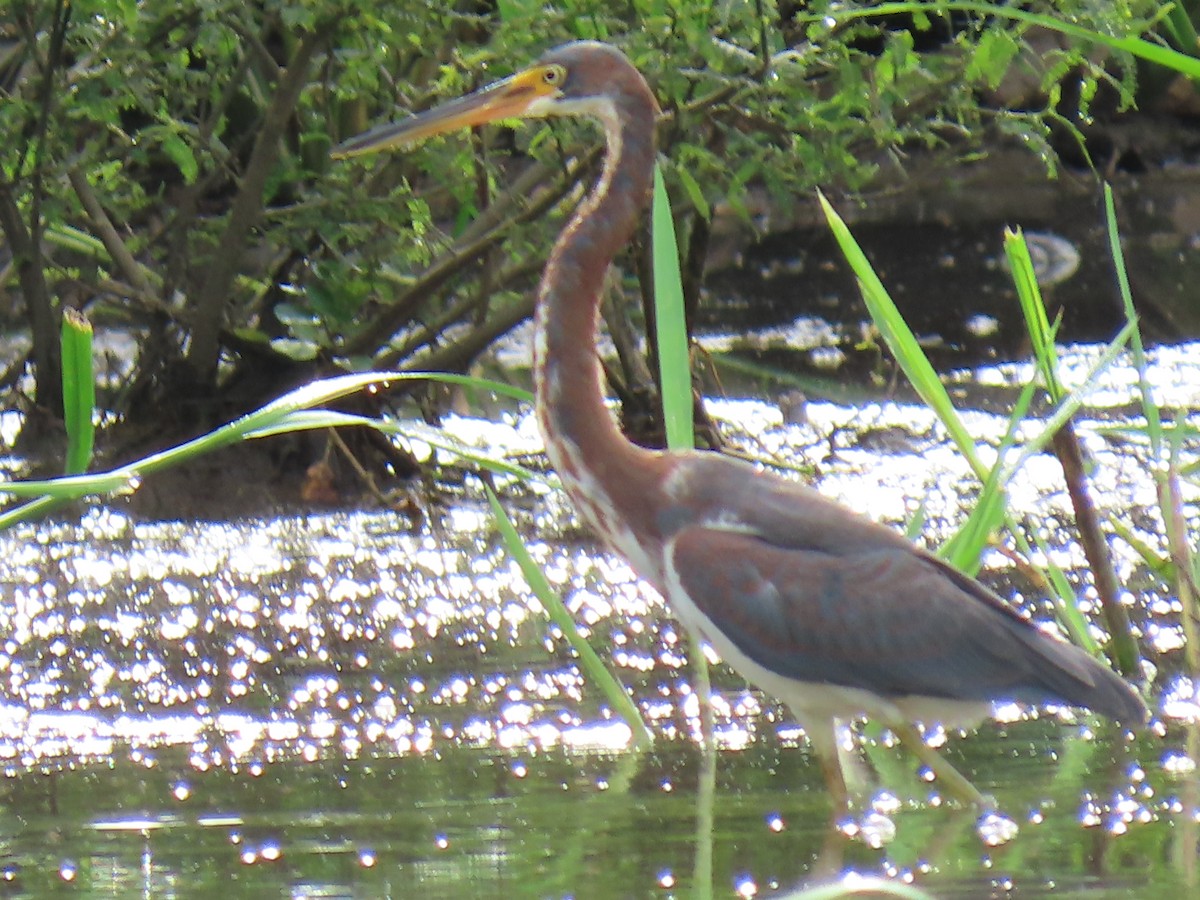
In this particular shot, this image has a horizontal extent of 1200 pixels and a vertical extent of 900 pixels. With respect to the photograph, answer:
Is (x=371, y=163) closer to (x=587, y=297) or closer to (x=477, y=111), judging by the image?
(x=477, y=111)

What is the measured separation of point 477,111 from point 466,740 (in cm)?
154

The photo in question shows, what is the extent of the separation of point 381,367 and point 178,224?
83cm

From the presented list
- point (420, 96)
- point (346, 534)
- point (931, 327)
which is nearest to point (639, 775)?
point (346, 534)

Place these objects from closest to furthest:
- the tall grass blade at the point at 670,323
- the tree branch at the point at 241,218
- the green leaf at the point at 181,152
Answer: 1. the tall grass blade at the point at 670,323
2. the green leaf at the point at 181,152
3. the tree branch at the point at 241,218

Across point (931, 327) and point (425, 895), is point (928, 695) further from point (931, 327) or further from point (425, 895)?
point (931, 327)

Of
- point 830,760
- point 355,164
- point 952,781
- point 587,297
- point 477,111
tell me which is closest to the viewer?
point 952,781

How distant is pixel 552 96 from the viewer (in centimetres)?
478

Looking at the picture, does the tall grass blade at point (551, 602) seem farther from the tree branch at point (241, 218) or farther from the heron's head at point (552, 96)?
the tree branch at point (241, 218)

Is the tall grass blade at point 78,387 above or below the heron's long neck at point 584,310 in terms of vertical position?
below

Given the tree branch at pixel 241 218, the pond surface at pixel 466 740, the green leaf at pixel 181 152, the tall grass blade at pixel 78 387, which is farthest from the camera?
the tree branch at pixel 241 218

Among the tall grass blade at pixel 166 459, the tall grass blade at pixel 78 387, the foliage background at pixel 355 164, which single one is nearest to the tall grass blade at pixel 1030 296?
the foliage background at pixel 355 164

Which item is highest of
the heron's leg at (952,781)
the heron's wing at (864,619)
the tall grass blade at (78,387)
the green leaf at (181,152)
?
the green leaf at (181,152)

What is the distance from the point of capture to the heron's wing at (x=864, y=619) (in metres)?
4.23

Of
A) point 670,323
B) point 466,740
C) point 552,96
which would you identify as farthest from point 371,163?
Answer: point 466,740
